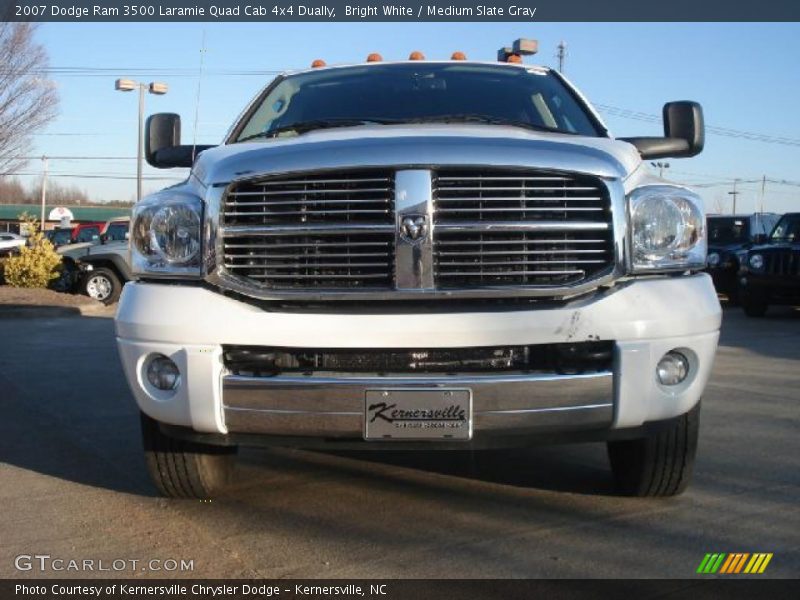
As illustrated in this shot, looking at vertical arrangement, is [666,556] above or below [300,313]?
below

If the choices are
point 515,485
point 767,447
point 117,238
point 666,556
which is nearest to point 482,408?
point 666,556

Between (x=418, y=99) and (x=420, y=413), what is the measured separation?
2.23 m

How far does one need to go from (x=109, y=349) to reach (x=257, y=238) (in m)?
7.07

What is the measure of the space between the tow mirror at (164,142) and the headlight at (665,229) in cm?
242

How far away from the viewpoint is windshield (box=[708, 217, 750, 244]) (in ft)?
64.2

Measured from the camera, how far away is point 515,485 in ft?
14.9

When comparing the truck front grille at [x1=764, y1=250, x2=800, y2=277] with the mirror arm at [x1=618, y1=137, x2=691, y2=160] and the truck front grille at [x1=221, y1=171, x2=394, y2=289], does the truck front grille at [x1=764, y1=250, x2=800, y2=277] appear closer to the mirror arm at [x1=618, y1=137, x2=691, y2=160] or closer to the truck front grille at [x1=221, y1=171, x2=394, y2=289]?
the mirror arm at [x1=618, y1=137, x2=691, y2=160]

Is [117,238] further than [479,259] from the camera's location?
Yes

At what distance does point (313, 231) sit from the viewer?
3.58 metres

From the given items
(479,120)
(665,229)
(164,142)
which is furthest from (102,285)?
(665,229)

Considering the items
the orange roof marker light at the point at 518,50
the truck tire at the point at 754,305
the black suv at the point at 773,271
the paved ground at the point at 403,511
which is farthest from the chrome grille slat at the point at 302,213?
the truck tire at the point at 754,305

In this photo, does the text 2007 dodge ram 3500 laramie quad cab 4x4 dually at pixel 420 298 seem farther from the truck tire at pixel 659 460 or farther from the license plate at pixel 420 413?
the truck tire at pixel 659 460

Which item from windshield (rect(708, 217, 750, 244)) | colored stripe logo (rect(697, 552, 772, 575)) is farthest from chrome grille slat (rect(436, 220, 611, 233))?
windshield (rect(708, 217, 750, 244))

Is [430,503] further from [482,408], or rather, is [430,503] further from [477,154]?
[477,154]
